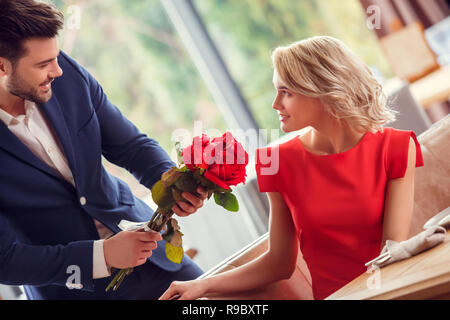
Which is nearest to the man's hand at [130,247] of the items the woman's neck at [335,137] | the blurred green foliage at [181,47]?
the woman's neck at [335,137]

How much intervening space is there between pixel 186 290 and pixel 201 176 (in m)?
0.45

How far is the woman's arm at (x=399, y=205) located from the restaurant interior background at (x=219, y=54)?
201 cm

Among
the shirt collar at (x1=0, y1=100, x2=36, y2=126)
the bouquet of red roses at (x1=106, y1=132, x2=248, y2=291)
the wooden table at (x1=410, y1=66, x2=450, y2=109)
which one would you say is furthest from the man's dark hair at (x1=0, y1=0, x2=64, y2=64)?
the wooden table at (x1=410, y1=66, x2=450, y2=109)

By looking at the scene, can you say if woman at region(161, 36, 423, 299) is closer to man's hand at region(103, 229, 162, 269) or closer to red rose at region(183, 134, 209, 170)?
man's hand at region(103, 229, 162, 269)

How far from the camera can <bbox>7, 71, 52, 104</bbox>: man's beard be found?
4.68 feet

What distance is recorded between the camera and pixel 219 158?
4.01 feet

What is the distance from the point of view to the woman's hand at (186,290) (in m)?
1.55

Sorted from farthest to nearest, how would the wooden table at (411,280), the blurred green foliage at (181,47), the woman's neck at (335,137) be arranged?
1. the blurred green foliage at (181,47)
2. the woman's neck at (335,137)
3. the wooden table at (411,280)

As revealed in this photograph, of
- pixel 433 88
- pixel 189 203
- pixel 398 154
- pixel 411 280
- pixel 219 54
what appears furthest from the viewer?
pixel 219 54

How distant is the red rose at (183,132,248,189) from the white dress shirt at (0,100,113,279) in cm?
45

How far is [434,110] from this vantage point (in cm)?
467

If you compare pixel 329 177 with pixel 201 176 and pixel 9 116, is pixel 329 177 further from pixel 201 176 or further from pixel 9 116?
pixel 9 116

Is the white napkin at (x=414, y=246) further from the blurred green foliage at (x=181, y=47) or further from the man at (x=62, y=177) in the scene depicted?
the blurred green foliage at (x=181, y=47)

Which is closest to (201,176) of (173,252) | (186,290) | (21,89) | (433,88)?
(173,252)
